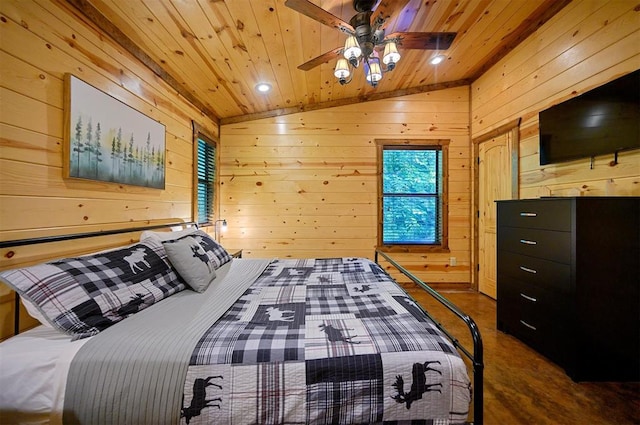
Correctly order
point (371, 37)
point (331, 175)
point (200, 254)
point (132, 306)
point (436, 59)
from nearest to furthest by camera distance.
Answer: point (132, 306)
point (371, 37)
point (200, 254)
point (436, 59)
point (331, 175)

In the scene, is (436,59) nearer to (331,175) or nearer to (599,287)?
(331,175)

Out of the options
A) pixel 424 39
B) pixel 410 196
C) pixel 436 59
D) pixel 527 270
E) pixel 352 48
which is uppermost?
pixel 436 59

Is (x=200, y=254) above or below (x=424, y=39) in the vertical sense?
below

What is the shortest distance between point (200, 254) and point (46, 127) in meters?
1.11

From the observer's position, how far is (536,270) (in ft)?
6.82

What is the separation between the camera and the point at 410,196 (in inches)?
154

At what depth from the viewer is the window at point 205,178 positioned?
3328 millimetres

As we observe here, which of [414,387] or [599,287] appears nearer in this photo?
[414,387]

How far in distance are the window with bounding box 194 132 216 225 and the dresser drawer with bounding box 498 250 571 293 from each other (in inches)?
131

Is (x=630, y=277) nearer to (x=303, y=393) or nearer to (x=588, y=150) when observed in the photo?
(x=588, y=150)

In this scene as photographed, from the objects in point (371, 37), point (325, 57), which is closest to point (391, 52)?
point (371, 37)

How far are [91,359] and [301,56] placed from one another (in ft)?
8.87

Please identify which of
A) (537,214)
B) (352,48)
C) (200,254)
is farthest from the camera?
(537,214)

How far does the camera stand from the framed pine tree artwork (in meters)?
1.58
